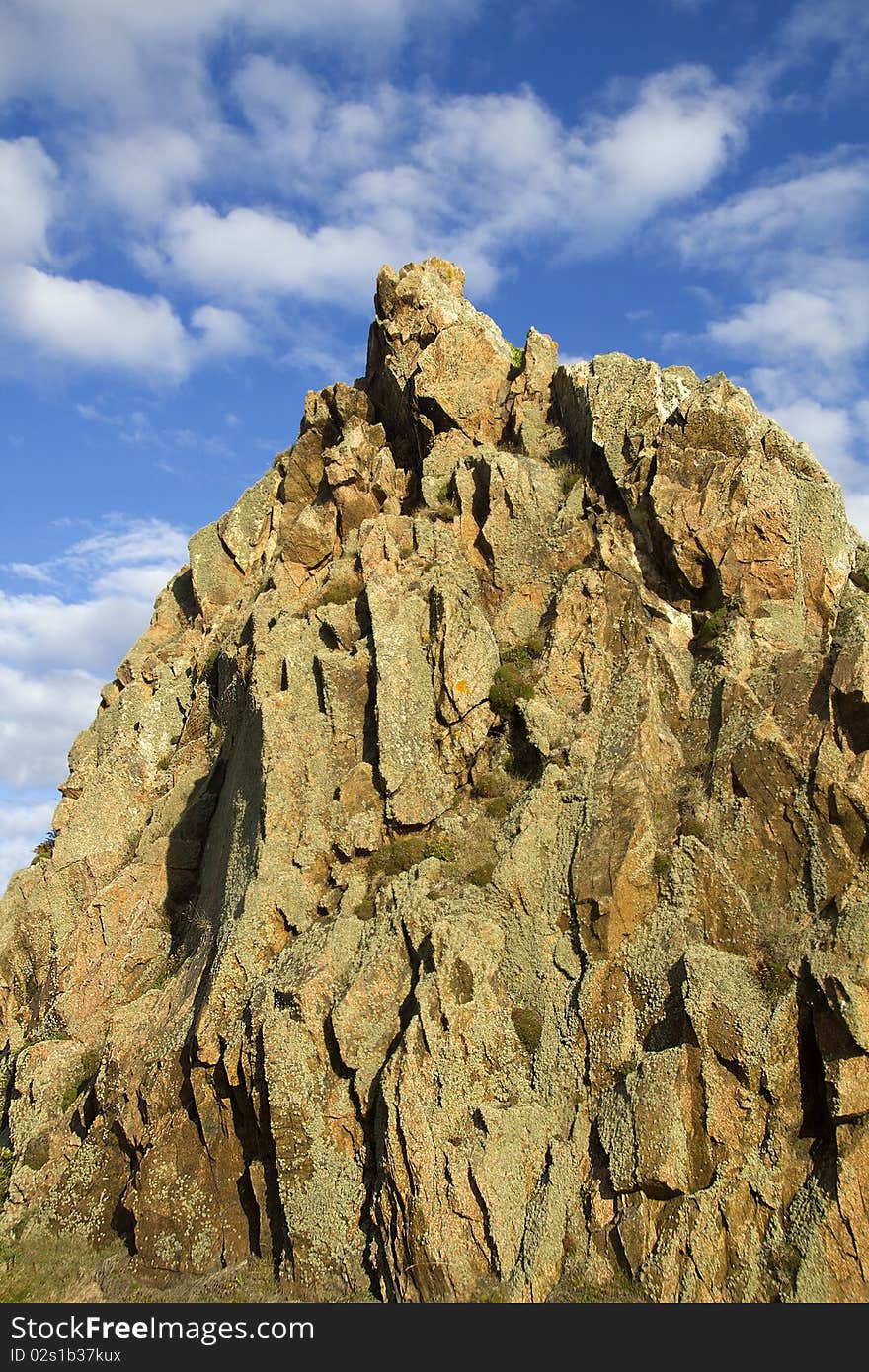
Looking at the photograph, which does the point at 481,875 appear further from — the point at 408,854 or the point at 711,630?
the point at 711,630

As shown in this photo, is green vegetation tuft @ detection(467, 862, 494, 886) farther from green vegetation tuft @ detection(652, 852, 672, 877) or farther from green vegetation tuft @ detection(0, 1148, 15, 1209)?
green vegetation tuft @ detection(0, 1148, 15, 1209)

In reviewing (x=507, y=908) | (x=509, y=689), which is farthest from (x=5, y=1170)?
(x=509, y=689)

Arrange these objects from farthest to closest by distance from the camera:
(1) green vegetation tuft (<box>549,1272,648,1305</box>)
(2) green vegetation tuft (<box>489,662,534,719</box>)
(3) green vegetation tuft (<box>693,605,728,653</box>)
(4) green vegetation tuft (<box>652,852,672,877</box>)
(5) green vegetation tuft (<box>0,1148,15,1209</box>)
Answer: (2) green vegetation tuft (<box>489,662,534,719</box>), (3) green vegetation tuft (<box>693,605,728,653</box>), (5) green vegetation tuft (<box>0,1148,15,1209</box>), (4) green vegetation tuft (<box>652,852,672,877</box>), (1) green vegetation tuft (<box>549,1272,648,1305</box>)

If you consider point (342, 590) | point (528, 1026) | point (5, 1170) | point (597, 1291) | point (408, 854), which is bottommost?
point (597, 1291)

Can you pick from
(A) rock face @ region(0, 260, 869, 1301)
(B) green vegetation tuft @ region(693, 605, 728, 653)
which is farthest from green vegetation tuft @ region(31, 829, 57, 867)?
(B) green vegetation tuft @ region(693, 605, 728, 653)

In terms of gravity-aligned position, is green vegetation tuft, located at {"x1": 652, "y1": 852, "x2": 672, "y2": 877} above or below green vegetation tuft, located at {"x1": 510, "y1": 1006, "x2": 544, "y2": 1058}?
above

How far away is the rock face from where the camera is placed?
674 inches

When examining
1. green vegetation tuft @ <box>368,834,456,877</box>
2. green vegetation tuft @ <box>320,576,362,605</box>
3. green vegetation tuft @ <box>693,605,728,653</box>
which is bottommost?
green vegetation tuft @ <box>368,834,456,877</box>

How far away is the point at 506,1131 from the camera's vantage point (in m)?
18.0

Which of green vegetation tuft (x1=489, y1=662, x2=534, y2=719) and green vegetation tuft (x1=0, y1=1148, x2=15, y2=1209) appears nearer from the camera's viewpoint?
green vegetation tuft (x1=0, y1=1148, x2=15, y2=1209)

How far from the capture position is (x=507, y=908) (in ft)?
68.2

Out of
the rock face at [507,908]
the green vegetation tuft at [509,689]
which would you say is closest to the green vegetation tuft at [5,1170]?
the rock face at [507,908]

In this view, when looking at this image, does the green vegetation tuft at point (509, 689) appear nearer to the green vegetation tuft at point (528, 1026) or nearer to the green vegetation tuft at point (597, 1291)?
the green vegetation tuft at point (528, 1026)

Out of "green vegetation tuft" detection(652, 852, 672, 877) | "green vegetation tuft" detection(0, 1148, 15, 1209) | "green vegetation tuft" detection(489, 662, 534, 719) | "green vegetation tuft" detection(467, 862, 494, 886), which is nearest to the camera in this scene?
"green vegetation tuft" detection(652, 852, 672, 877)
